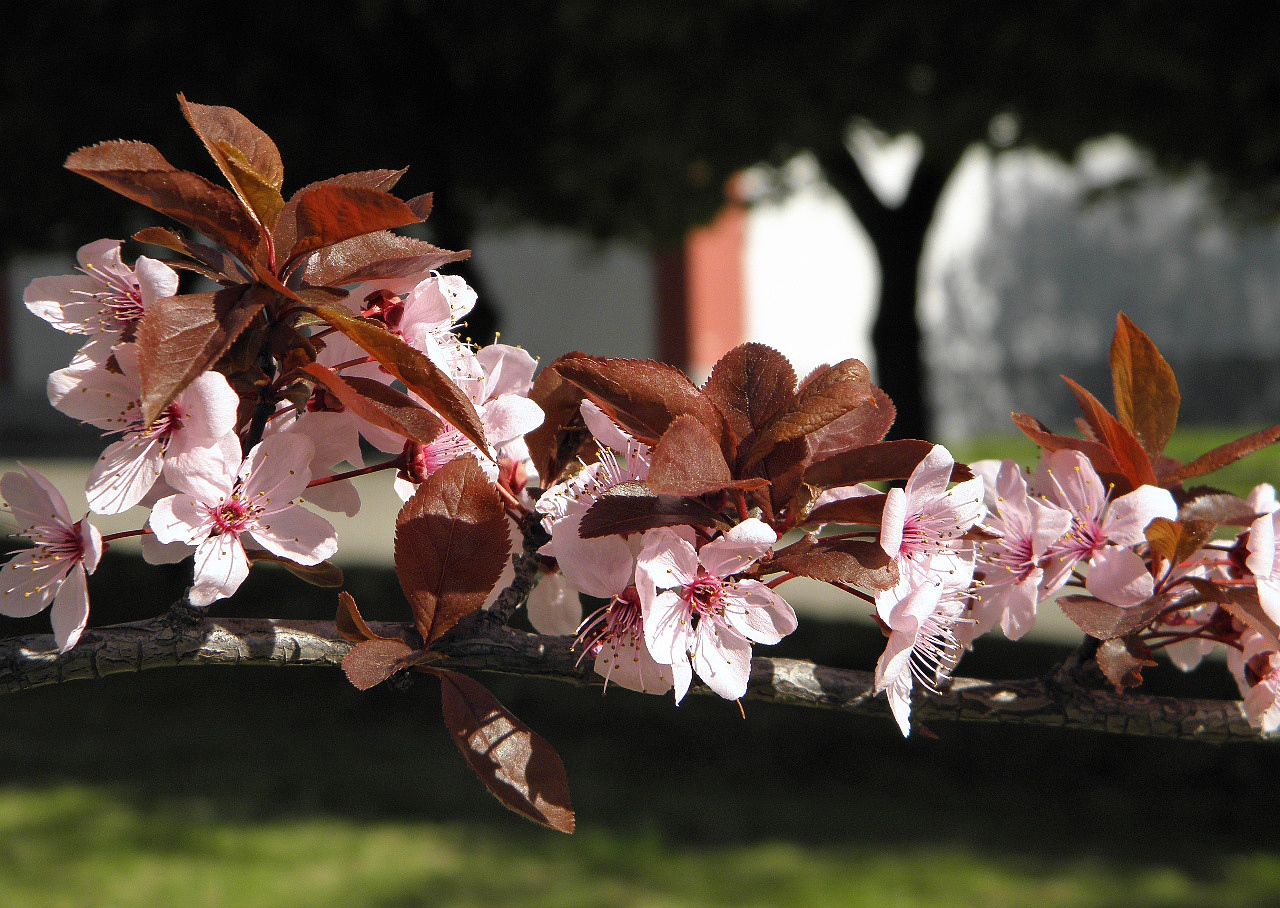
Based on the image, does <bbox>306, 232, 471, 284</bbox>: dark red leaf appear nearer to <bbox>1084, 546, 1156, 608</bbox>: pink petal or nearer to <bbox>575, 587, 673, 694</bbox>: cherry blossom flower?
<bbox>575, 587, 673, 694</bbox>: cherry blossom flower

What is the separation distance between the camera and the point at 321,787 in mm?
4402

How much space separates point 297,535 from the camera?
737mm

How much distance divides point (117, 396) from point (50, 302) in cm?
10

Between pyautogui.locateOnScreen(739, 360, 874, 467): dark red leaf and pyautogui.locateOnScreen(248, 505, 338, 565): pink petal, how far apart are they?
0.27 m

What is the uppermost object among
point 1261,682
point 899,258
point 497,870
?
point 1261,682

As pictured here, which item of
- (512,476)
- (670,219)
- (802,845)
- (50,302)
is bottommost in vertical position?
(802,845)

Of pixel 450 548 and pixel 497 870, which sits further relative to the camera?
pixel 497 870

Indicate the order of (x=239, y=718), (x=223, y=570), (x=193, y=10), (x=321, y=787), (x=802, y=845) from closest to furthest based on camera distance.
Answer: (x=223, y=570) < (x=802, y=845) < (x=321, y=787) < (x=239, y=718) < (x=193, y=10)

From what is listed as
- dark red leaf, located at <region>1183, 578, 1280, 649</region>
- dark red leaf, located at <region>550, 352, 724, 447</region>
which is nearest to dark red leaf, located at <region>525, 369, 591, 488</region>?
dark red leaf, located at <region>550, 352, 724, 447</region>

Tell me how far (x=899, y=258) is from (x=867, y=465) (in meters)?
9.29

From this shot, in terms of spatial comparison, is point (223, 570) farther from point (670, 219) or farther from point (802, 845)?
point (670, 219)

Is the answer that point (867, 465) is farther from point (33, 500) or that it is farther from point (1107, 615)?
point (33, 500)

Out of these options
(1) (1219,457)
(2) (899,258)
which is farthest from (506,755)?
(2) (899,258)

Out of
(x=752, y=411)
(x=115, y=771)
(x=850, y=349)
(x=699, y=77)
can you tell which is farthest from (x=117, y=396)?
(x=850, y=349)
